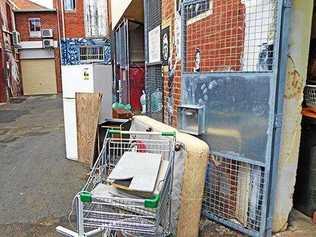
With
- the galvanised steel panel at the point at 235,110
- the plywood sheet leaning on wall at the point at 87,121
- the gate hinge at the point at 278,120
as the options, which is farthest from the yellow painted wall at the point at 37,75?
the gate hinge at the point at 278,120

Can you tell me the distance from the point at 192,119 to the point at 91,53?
1676 centimetres

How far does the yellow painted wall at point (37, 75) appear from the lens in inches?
850

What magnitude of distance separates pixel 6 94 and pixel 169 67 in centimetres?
1467

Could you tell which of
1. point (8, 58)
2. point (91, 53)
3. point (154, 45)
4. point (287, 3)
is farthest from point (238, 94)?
point (8, 58)

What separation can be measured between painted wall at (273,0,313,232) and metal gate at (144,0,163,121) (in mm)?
2240

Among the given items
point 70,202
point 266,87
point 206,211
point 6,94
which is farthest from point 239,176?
point 6,94

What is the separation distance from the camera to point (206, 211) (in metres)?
3.05

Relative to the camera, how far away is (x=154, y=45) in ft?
15.7

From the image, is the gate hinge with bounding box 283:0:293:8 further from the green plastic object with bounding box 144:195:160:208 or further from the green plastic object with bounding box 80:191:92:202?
the green plastic object with bounding box 80:191:92:202

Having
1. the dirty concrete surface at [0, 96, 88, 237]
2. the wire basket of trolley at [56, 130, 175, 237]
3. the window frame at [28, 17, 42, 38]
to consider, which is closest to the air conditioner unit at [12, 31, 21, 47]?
the window frame at [28, 17, 42, 38]

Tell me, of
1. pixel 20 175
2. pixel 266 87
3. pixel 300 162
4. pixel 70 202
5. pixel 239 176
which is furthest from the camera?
pixel 20 175

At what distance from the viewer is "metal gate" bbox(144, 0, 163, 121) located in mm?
4613

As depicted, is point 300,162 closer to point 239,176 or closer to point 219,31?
point 239,176

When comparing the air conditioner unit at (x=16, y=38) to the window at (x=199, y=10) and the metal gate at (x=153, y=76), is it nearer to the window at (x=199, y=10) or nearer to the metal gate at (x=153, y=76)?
the metal gate at (x=153, y=76)
